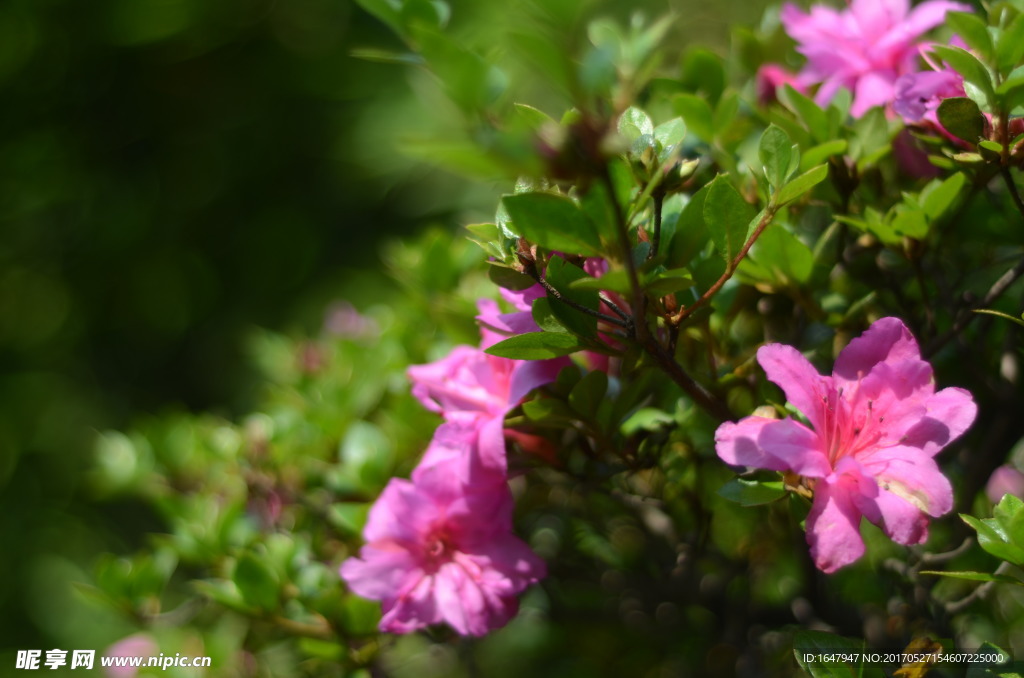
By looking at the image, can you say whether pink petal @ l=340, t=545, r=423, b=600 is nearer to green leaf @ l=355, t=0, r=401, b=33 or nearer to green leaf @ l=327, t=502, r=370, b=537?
green leaf @ l=327, t=502, r=370, b=537

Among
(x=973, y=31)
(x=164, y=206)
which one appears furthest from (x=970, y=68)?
(x=164, y=206)

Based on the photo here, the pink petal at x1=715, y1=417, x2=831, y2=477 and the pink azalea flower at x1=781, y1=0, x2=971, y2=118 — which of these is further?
the pink azalea flower at x1=781, y1=0, x2=971, y2=118

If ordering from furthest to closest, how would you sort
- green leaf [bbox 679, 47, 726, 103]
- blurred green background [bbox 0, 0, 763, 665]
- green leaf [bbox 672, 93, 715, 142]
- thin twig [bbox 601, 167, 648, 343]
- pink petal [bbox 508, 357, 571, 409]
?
blurred green background [bbox 0, 0, 763, 665] → green leaf [bbox 679, 47, 726, 103] → green leaf [bbox 672, 93, 715, 142] → pink petal [bbox 508, 357, 571, 409] → thin twig [bbox 601, 167, 648, 343]

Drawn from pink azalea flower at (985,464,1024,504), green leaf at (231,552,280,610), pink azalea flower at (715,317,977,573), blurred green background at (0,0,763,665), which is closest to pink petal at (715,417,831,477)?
pink azalea flower at (715,317,977,573)

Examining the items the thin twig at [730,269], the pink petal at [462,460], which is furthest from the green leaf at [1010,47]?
the pink petal at [462,460]

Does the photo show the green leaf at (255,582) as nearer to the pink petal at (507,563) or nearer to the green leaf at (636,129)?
the pink petal at (507,563)

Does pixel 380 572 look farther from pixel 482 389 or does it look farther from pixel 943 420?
pixel 943 420
